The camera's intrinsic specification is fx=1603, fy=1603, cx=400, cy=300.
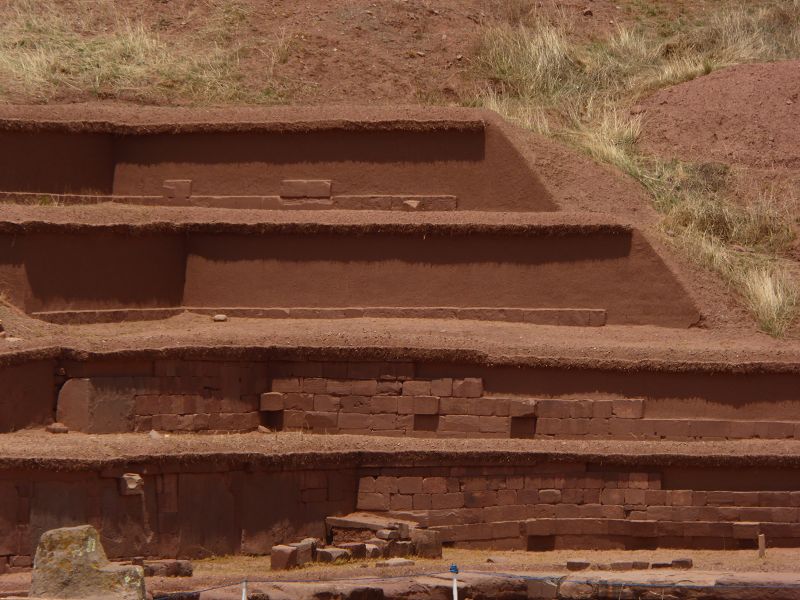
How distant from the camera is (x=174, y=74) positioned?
21.0m

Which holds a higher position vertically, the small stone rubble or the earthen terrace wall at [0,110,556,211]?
the earthen terrace wall at [0,110,556,211]

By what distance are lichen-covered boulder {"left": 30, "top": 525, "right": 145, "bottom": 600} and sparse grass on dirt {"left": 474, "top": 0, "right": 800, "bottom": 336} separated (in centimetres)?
885

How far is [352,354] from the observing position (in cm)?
1597

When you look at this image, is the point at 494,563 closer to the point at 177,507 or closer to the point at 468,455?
the point at 468,455

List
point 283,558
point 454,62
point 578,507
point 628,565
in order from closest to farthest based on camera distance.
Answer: point 283,558 → point 628,565 → point 578,507 → point 454,62

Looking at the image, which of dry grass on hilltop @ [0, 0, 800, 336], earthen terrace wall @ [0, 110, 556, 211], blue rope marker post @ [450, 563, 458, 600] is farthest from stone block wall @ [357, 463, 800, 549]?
earthen terrace wall @ [0, 110, 556, 211]

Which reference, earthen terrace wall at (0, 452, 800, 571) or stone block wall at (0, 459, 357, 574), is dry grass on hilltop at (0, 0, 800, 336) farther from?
stone block wall at (0, 459, 357, 574)

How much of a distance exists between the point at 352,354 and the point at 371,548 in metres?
2.26

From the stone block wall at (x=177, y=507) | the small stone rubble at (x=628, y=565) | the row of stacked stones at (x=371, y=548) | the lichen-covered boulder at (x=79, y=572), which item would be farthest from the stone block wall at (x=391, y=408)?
the lichen-covered boulder at (x=79, y=572)

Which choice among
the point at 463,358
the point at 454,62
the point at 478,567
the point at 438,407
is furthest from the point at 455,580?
the point at 454,62

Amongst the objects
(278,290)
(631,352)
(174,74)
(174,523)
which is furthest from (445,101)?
(174,523)

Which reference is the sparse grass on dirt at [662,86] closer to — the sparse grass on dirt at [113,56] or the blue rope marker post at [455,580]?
the sparse grass on dirt at [113,56]

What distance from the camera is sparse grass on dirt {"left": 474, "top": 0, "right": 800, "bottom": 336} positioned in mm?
18328

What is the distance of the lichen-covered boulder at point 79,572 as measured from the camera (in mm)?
10852
